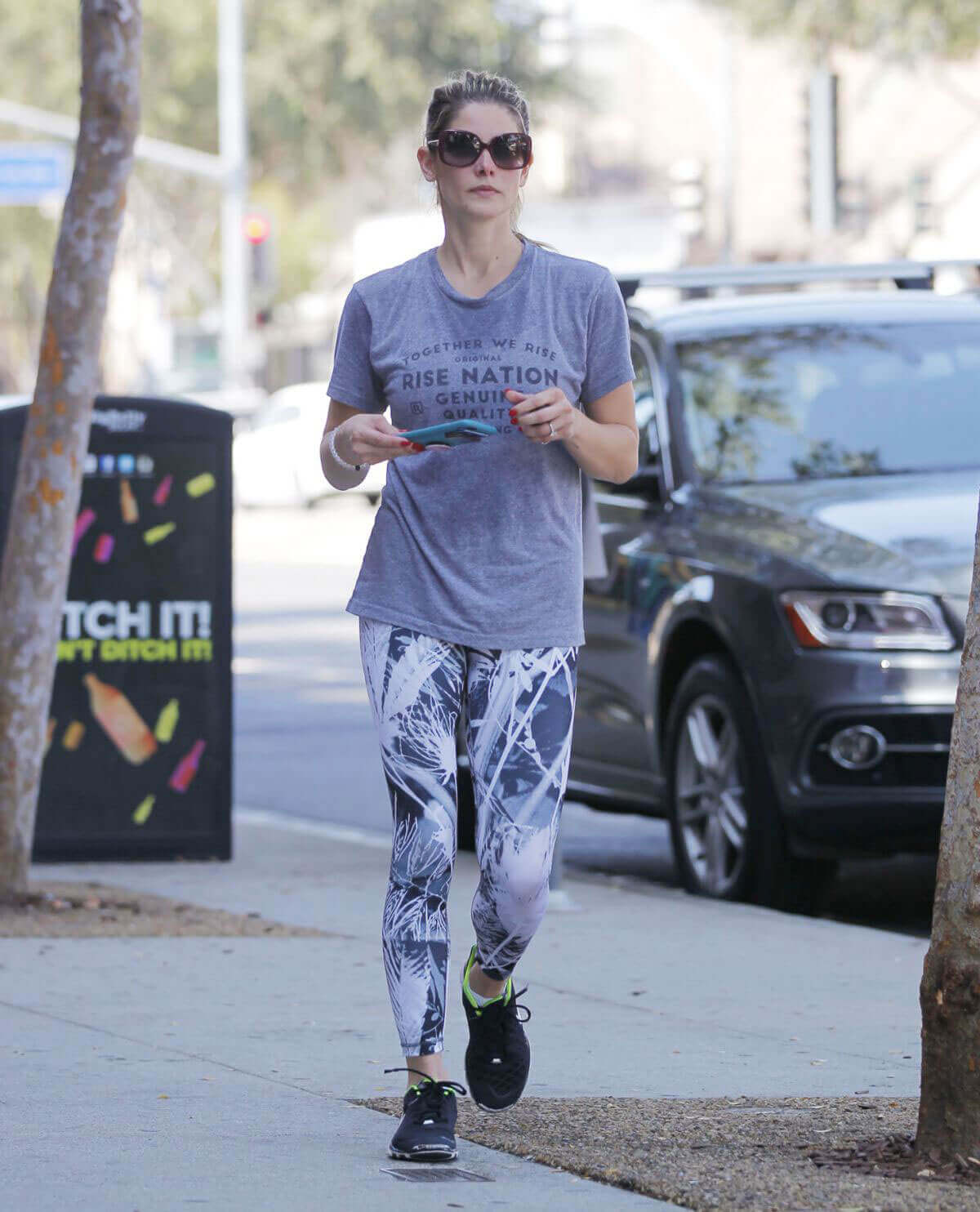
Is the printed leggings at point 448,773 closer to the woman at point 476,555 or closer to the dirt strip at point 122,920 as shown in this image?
the woman at point 476,555

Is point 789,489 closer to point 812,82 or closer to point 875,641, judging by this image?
point 875,641

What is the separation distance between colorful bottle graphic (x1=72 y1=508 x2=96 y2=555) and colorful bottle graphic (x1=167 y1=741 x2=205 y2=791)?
0.76 m

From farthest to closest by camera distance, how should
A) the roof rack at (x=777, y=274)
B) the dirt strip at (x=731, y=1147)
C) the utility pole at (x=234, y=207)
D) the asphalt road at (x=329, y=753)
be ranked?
the utility pole at (x=234, y=207) < the asphalt road at (x=329, y=753) < the roof rack at (x=777, y=274) < the dirt strip at (x=731, y=1147)

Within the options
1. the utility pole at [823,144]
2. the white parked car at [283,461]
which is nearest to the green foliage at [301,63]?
the white parked car at [283,461]

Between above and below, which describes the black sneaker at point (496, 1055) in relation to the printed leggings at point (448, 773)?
below

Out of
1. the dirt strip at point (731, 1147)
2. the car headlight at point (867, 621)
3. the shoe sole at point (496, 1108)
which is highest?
the car headlight at point (867, 621)

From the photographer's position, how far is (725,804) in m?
7.97

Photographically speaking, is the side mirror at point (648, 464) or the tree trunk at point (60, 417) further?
the side mirror at point (648, 464)

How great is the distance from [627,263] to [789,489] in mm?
30051

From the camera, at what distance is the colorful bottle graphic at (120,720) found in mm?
8586

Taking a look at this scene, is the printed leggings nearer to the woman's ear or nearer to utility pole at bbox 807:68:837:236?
the woman's ear

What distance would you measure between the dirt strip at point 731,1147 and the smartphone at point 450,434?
4.09 feet

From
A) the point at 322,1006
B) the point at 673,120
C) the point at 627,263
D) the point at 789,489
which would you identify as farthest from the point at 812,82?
the point at 673,120

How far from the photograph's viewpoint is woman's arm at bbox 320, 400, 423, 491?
4.49 m
